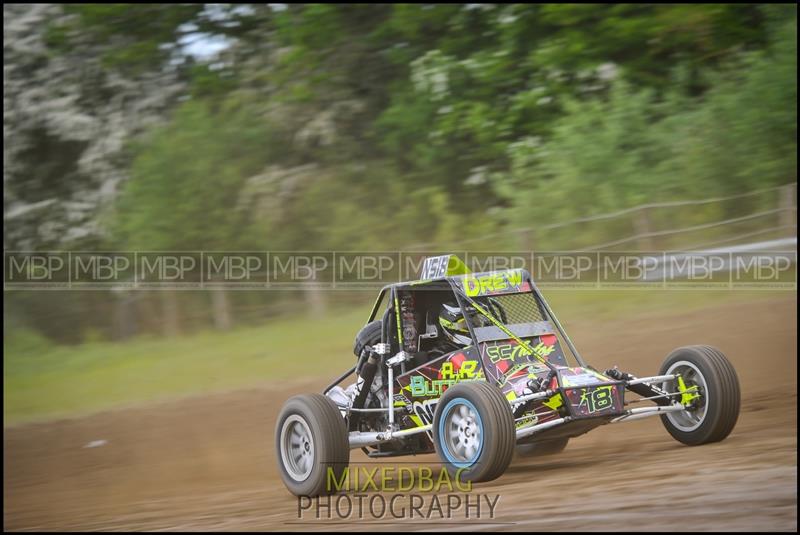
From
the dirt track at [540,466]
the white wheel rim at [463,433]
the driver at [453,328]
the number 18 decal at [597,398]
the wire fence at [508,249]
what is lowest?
the dirt track at [540,466]

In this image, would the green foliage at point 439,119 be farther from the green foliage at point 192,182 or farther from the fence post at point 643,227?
the fence post at point 643,227

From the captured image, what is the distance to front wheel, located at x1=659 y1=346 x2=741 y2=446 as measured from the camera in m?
6.71

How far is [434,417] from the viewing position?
6.39 m

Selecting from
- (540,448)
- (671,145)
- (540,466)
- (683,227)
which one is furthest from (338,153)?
(540,466)

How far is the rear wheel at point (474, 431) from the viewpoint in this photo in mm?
5902

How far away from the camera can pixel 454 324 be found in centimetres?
726

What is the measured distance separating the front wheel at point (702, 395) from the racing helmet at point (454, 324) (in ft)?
5.10

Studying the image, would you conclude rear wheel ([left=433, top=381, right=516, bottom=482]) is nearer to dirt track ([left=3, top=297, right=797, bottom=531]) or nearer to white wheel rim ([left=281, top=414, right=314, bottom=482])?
dirt track ([left=3, top=297, right=797, bottom=531])

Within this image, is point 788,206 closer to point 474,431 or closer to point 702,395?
point 702,395

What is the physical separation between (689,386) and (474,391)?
1.93 metres

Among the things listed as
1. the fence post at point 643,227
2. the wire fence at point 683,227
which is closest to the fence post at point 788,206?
the wire fence at point 683,227

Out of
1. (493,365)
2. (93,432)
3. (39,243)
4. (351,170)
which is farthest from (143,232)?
(493,365)

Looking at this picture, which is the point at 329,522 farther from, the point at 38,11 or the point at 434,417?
the point at 38,11

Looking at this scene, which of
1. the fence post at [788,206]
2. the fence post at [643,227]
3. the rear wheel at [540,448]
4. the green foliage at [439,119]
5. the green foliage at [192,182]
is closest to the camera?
the rear wheel at [540,448]
